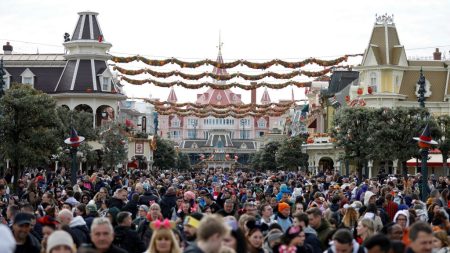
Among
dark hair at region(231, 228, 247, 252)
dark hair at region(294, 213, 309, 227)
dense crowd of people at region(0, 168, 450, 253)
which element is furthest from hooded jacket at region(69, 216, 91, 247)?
dark hair at region(231, 228, 247, 252)

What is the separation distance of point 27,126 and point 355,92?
42.8 m

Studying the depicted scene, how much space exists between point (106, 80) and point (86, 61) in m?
1.97

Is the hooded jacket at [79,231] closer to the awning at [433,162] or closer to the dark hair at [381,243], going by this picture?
the dark hair at [381,243]

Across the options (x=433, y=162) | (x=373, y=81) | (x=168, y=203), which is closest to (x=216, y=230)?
(x=168, y=203)

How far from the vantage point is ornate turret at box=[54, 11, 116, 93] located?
248 ft

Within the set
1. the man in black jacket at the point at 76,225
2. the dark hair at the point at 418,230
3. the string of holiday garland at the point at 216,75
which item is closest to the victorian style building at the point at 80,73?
the string of holiday garland at the point at 216,75

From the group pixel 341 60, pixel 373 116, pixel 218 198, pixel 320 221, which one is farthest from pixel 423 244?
pixel 341 60

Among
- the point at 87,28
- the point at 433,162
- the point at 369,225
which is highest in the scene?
the point at 87,28

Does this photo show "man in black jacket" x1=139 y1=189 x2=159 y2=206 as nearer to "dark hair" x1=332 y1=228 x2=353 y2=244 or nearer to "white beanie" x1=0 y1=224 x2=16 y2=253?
"dark hair" x1=332 y1=228 x2=353 y2=244

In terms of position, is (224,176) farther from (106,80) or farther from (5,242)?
(5,242)

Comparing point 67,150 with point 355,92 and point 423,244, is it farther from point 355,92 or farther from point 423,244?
point 423,244

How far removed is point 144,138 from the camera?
9219 centimetres

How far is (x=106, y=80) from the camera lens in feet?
251

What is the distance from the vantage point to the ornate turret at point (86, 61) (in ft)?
248
